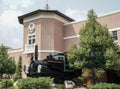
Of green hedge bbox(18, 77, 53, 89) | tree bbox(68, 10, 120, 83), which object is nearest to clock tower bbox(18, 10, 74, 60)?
tree bbox(68, 10, 120, 83)

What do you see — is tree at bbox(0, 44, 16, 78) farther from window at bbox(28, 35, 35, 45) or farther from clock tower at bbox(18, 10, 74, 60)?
window at bbox(28, 35, 35, 45)

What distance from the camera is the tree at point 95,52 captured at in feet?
80.3

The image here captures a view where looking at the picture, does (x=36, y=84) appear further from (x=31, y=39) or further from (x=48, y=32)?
(x=31, y=39)

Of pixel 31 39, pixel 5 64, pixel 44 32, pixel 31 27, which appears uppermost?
pixel 31 27

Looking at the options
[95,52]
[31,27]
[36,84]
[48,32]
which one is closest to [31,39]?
[31,27]

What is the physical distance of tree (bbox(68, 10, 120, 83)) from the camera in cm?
2447

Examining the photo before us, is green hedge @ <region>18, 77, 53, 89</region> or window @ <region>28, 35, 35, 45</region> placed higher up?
window @ <region>28, 35, 35, 45</region>

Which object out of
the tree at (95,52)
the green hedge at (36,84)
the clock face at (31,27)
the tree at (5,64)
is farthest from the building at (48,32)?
the green hedge at (36,84)

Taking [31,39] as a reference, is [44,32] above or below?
above

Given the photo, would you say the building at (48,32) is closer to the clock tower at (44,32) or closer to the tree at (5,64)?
the clock tower at (44,32)

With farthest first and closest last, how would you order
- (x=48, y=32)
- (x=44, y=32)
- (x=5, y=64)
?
(x=5, y=64)
(x=48, y=32)
(x=44, y=32)

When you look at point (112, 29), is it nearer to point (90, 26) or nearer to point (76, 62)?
point (90, 26)

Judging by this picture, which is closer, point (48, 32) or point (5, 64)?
point (48, 32)

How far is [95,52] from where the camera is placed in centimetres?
2534
